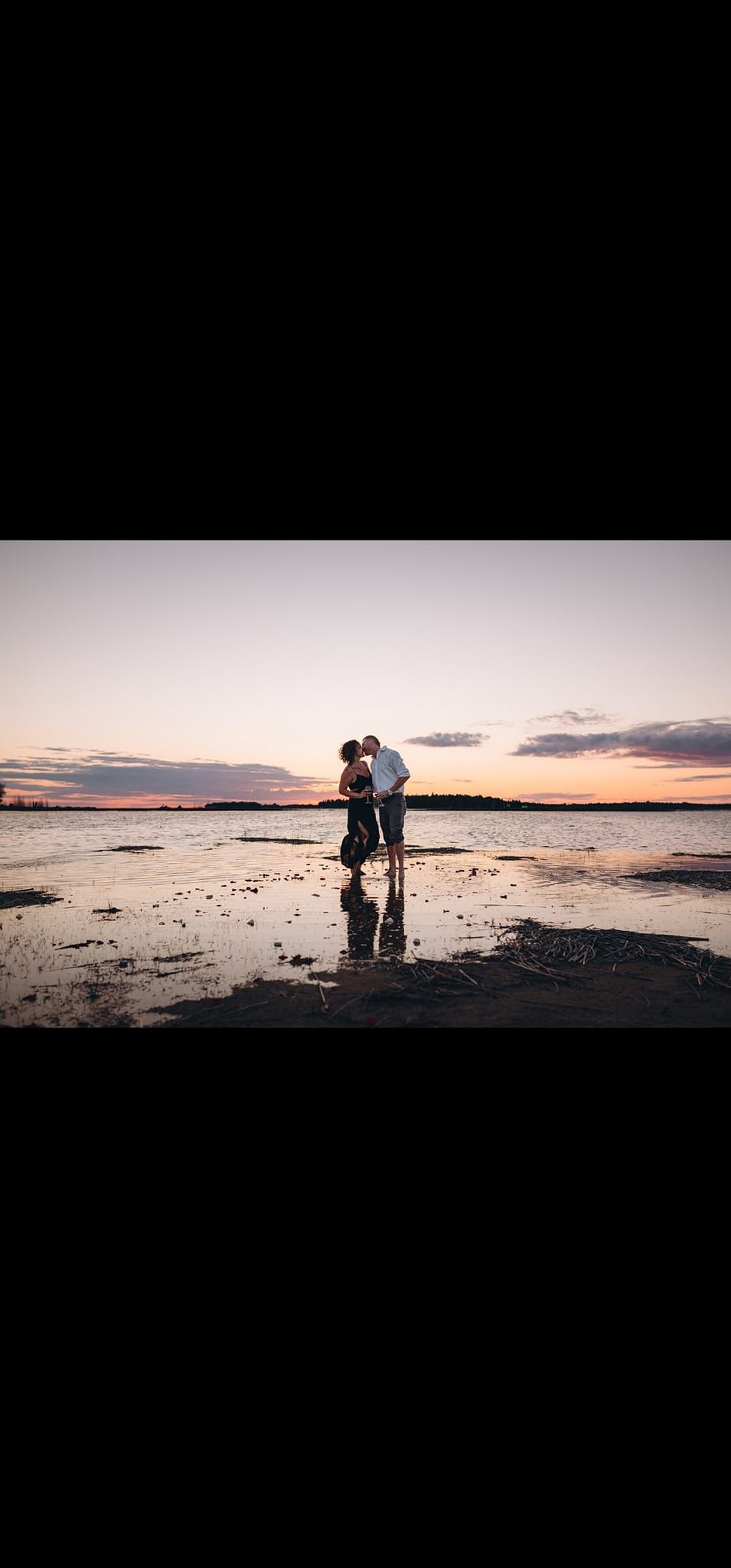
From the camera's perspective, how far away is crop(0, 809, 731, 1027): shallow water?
5520mm

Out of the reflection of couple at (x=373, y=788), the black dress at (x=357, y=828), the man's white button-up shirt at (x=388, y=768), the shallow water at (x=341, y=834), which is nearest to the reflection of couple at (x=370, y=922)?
the black dress at (x=357, y=828)

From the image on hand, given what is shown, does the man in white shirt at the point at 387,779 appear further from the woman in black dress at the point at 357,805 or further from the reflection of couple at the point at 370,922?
the reflection of couple at the point at 370,922

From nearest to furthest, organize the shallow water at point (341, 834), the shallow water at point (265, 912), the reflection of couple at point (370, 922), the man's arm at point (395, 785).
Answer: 1. the shallow water at point (265, 912)
2. the reflection of couple at point (370, 922)
3. the man's arm at point (395, 785)
4. the shallow water at point (341, 834)

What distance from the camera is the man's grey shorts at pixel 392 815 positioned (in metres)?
9.20

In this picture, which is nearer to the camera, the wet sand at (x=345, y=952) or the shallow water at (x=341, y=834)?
the wet sand at (x=345, y=952)

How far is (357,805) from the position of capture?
939cm

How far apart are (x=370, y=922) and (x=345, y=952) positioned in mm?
1428

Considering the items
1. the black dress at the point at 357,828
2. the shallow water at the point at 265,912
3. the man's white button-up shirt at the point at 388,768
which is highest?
the man's white button-up shirt at the point at 388,768

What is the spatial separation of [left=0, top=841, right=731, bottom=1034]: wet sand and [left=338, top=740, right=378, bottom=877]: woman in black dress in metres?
0.67

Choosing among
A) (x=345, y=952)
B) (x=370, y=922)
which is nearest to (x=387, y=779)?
(x=370, y=922)

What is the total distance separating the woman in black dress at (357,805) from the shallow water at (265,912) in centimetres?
66

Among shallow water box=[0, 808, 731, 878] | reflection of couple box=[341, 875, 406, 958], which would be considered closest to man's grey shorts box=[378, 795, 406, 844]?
reflection of couple box=[341, 875, 406, 958]

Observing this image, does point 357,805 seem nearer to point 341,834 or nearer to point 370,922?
point 370,922
